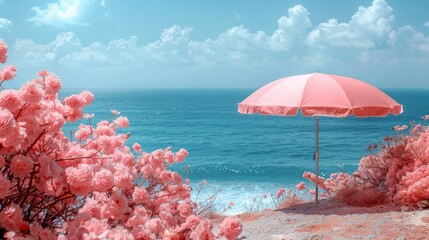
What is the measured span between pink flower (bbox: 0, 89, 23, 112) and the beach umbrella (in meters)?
4.67

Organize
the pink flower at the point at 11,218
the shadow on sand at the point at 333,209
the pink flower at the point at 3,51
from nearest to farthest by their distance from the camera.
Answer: the pink flower at the point at 11,218, the pink flower at the point at 3,51, the shadow on sand at the point at 333,209

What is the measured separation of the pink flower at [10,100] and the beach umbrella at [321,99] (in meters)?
4.67

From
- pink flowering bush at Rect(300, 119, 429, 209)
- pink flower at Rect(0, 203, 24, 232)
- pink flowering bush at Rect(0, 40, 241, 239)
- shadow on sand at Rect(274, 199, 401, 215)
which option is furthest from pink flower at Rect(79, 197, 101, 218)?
pink flowering bush at Rect(300, 119, 429, 209)

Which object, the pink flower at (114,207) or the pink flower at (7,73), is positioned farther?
the pink flower at (7,73)

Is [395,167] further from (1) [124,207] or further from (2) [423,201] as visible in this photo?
(1) [124,207]

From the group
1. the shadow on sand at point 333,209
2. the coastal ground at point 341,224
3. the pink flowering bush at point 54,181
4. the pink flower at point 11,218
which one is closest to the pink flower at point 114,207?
the pink flowering bush at point 54,181

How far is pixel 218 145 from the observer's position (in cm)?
3975

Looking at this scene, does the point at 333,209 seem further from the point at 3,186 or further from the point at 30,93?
the point at 3,186

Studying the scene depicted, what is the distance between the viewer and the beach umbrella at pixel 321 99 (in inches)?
252

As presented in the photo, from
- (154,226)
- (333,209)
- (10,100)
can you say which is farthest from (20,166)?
(333,209)

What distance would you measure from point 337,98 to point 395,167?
1.57 metres

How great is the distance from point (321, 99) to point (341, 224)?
1911mm

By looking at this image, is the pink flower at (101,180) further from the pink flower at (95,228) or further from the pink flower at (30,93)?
the pink flower at (30,93)

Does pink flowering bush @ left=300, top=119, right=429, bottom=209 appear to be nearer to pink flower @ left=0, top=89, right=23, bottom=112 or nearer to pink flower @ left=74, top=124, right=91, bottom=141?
pink flower @ left=74, top=124, right=91, bottom=141
